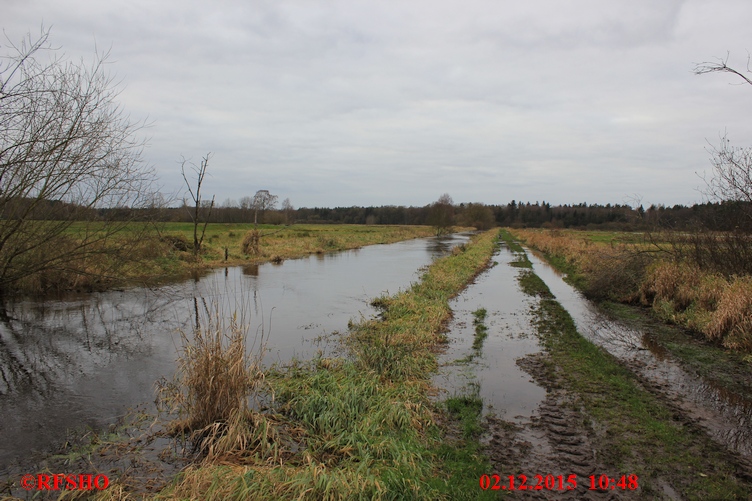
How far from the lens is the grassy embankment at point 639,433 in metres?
4.39

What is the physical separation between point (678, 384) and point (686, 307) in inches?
253

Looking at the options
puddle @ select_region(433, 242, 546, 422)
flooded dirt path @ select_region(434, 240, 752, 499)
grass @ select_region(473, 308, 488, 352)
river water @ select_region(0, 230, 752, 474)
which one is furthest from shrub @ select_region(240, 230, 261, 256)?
flooded dirt path @ select_region(434, 240, 752, 499)

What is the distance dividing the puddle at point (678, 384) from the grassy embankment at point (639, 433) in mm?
324

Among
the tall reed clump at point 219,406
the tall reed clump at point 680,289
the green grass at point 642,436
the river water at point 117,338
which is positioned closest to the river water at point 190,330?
the river water at point 117,338

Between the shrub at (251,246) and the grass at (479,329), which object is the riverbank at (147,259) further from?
the grass at (479,329)

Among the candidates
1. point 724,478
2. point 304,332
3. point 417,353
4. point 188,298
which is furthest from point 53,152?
point 724,478

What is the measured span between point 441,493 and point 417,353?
4509 millimetres

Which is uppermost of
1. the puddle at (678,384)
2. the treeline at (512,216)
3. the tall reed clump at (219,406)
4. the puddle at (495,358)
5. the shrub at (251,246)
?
the treeline at (512,216)

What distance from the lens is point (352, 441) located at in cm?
515

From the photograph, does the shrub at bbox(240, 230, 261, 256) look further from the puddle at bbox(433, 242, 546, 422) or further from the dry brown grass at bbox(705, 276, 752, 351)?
the dry brown grass at bbox(705, 276, 752, 351)

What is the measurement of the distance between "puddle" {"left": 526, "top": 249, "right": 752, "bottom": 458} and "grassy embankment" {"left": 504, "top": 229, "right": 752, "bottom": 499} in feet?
1.06

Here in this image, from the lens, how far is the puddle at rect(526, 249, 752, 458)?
18.5 feet

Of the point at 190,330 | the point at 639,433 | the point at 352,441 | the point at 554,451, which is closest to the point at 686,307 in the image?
the point at 639,433

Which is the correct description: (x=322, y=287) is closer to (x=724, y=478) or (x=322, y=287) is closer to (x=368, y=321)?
(x=368, y=321)
